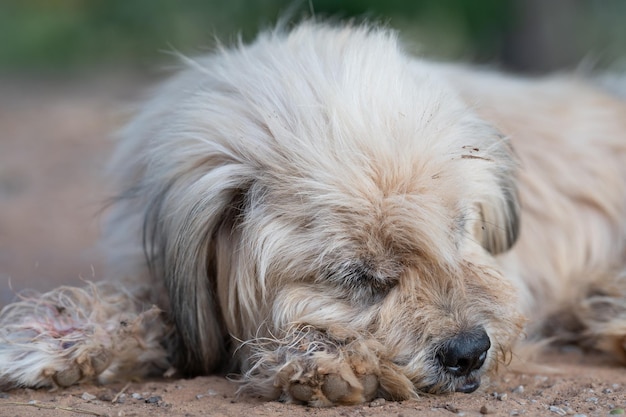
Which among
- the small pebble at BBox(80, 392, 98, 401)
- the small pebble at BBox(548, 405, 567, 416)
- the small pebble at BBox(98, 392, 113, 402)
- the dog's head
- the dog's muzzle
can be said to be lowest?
the small pebble at BBox(80, 392, 98, 401)

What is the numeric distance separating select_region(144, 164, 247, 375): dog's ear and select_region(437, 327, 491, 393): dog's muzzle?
906mm

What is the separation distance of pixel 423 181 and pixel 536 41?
8.66 metres

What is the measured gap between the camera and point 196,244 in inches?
132

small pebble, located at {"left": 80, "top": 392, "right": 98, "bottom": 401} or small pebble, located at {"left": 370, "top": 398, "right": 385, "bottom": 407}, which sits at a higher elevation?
small pebble, located at {"left": 370, "top": 398, "right": 385, "bottom": 407}

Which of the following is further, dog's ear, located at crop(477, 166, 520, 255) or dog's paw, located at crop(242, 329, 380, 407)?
dog's ear, located at crop(477, 166, 520, 255)

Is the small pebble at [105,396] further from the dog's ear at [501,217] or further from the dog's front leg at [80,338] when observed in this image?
the dog's ear at [501,217]

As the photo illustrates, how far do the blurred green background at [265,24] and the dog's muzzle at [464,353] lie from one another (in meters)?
6.18

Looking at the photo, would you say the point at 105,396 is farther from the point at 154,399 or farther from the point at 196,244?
the point at 196,244

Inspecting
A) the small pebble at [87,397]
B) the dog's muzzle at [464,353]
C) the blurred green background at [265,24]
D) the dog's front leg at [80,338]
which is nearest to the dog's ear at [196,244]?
the dog's front leg at [80,338]

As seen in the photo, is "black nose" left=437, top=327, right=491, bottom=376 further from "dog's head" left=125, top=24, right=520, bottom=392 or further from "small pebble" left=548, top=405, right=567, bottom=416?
"small pebble" left=548, top=405, right=567, bottom=416

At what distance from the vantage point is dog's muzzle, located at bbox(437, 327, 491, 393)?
10.1 feet

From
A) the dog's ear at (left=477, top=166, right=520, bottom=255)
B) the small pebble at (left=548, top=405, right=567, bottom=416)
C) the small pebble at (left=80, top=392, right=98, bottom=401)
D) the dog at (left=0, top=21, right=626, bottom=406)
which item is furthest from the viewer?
the dog's ear at (left=477, top=166, right=520, bottom=255)

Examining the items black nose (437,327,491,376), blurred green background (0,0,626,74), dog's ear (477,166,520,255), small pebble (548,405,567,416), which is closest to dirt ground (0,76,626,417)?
small pebble (548,405,567,416)

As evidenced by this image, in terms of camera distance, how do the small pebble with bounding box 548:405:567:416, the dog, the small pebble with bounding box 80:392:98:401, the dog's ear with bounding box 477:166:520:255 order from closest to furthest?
the small pebble with bounding box 548:405:567:416, the dog, the small pebble with bounding box 80:392:98:401, the dog's ear with bounding box 477:166:520:255
